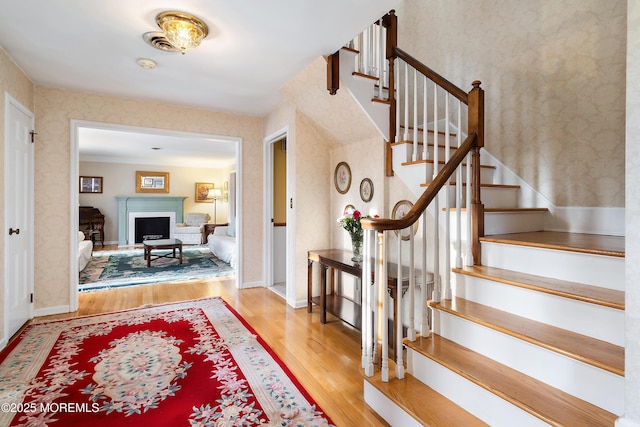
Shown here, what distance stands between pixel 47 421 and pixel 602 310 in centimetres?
285

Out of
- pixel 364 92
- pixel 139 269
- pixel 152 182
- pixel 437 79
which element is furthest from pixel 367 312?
pixel 152 182

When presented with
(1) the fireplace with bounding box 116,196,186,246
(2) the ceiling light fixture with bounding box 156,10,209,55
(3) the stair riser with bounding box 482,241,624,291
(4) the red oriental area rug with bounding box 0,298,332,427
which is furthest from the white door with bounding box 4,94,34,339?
(1) the fireplace with bounding box 116,196,186,246

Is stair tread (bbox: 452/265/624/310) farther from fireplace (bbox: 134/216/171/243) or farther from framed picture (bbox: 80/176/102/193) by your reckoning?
framed picture (bbox: 80/176/102/193)

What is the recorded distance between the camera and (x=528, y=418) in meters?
1.30

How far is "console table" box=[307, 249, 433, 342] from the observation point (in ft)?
8.82

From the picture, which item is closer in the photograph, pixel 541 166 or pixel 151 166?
pixel 541 166

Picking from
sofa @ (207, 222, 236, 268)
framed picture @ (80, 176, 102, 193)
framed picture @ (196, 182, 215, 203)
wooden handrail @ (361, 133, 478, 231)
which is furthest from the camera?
framed picture @ (196, 182, 215, 203)

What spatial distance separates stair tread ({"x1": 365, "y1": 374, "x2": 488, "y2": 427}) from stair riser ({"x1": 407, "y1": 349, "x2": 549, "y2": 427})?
29 mm

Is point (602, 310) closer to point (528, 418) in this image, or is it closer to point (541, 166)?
point (528, 418)

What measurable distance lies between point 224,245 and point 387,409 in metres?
5.37

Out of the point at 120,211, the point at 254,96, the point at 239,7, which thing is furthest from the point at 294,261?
the point at 120,211

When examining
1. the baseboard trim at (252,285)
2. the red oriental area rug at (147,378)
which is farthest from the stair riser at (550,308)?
the baseboard trim at (252,285)

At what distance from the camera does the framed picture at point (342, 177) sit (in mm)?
3744

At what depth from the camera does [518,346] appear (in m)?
1.54
